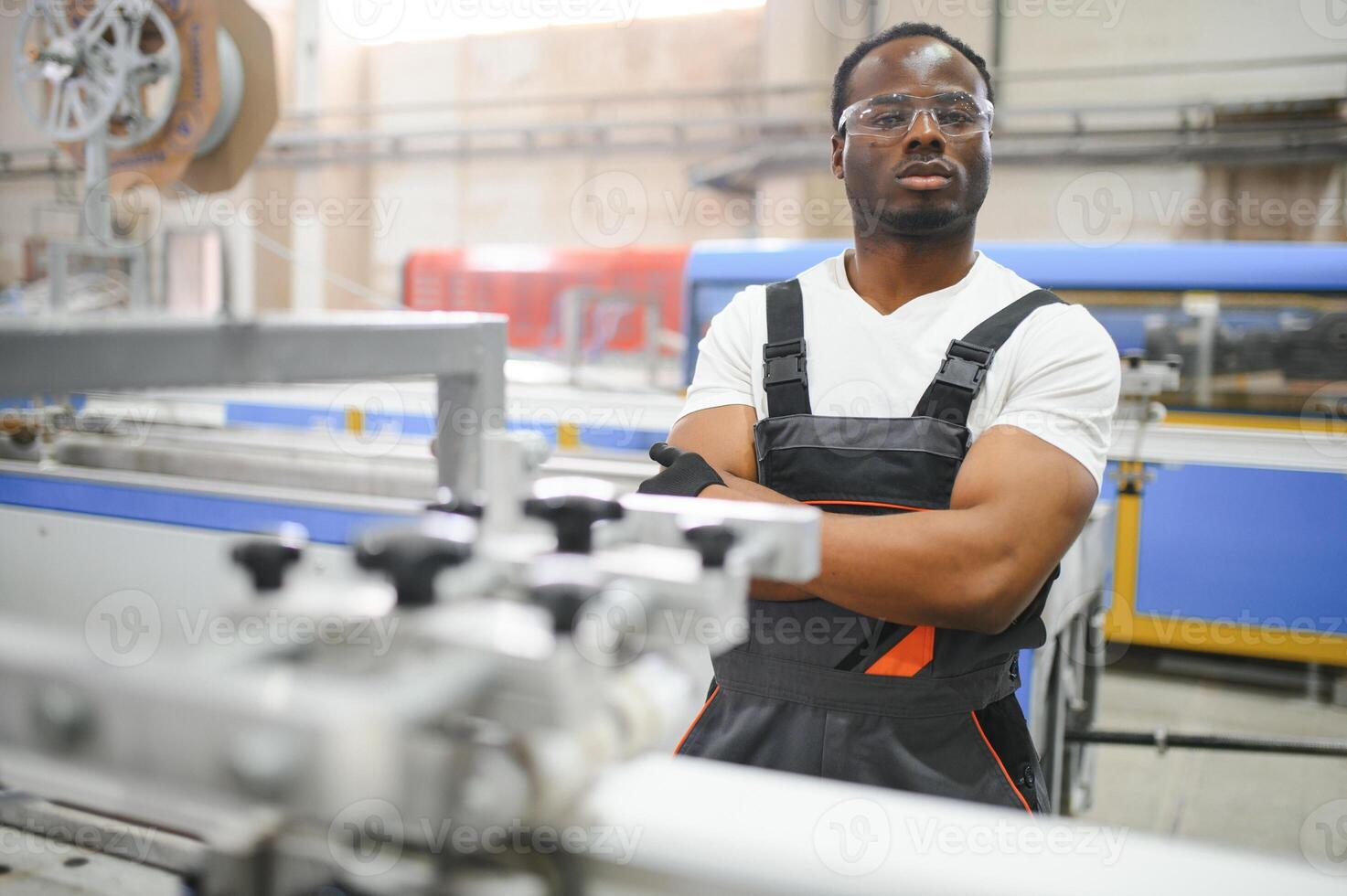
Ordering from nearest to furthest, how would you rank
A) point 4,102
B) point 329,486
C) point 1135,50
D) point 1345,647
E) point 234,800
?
point 234,800 → point 329,486 → point 1345,647 → point 1135,50 → point 4,102

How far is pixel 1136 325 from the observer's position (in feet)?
12.3

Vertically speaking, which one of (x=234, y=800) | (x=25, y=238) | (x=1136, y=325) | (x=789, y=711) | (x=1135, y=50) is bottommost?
(x=789, y=711)

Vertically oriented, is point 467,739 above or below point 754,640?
above

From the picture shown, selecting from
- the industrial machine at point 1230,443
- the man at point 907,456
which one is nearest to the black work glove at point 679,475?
the man at point 907,456

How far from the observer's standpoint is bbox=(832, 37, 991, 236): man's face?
1.18m

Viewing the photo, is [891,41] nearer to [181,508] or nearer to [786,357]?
[786,357]

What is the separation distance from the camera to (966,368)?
1103 millimetres

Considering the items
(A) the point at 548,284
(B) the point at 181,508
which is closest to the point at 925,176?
(B) the point at 181,508

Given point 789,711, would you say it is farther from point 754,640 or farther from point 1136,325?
point 1136,325

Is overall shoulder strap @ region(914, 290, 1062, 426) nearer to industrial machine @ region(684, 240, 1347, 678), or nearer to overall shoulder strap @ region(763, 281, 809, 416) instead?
overall shoulder strap @ region(763, 281, 809, 416)

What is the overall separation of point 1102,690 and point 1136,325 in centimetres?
135

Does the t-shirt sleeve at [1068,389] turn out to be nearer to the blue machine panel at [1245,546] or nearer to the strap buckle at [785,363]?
the strap buckle at [785,363]

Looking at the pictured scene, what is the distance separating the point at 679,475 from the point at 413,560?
624 mm

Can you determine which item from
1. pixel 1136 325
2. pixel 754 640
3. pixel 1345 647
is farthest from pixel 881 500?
pixel 1345 647
